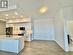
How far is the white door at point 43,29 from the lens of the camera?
1148 centimetres

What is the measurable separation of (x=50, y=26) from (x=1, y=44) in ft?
21.9

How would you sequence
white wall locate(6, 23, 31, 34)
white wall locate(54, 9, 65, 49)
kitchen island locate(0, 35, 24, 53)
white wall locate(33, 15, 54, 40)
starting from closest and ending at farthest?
kitchen island locate(0, 35, 24, 53) < white wall locate(54, 9, 65, 49) < white wall locate(6, 23, 31, 34) < white wall locate(33, 15, 54, 40)

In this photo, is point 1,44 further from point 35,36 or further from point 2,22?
point 35,36

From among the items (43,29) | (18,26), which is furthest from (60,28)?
(18,26)

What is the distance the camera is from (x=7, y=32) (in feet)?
36.9

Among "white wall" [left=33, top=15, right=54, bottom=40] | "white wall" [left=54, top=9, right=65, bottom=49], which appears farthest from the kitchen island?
"white wall" [left=33, top=15, right=54, bottom=40]

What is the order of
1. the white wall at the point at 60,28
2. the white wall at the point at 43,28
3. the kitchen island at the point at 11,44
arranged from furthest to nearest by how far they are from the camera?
the white wall at the point at 43,28, the white wall at the point at 60,28, the kitchen island at the point at 11,44

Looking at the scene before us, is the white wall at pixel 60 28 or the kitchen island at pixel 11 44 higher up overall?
the white wall at pixel 60 28

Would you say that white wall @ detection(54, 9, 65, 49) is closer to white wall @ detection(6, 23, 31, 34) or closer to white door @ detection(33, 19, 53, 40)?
white door @ detection(33, 19, 53, 40)

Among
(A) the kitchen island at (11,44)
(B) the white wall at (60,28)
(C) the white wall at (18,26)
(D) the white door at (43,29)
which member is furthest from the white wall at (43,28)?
(A) the kitchen island at (11,44)

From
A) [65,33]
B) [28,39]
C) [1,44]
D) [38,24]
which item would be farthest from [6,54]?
[38,24]

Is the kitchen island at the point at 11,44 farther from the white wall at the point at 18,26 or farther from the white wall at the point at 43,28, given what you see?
the white wall at the point at 43,28

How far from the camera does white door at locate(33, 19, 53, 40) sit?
11.5 metres

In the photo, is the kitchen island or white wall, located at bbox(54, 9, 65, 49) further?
white wall, located at bbox(54, 9, 65, 49)
